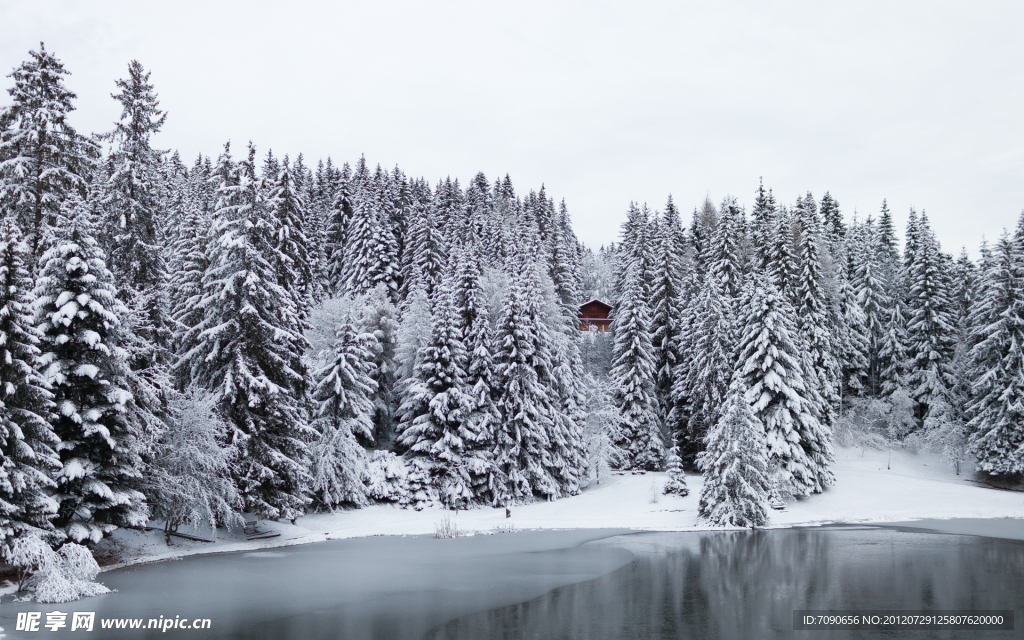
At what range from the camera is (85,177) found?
1148 inches

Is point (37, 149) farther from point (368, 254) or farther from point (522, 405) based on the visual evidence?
point (368, 254)

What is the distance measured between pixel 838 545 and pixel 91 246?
34.1 metres

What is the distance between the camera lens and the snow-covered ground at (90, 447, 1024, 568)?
122 ft

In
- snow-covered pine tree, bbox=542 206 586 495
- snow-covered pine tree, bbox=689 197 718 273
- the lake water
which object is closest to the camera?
the lake water

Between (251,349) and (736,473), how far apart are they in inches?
1046

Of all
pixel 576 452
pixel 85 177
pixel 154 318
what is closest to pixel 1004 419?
pixel 576 452

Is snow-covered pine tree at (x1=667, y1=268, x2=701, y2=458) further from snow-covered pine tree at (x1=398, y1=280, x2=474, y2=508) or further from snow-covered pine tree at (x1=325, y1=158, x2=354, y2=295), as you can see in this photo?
snow-covered pine tree at (x1=325, y1=158, x2=354, y2=295)

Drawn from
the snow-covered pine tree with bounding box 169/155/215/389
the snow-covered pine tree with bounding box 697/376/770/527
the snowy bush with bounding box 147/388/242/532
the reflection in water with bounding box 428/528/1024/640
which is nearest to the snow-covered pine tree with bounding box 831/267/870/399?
the snow-covered pine tree with bounding box 697/376/770/527

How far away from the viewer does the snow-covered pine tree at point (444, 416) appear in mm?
43219

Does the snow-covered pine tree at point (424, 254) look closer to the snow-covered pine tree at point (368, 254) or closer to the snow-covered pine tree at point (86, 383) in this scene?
the snow-covered pine tree at point (368, 254)

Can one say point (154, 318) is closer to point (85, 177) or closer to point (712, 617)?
point (85, 177)

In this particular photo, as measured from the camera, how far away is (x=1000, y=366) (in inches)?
1828

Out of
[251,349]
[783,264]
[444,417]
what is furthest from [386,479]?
[783,264]

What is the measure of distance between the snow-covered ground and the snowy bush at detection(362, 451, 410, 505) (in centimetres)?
73
